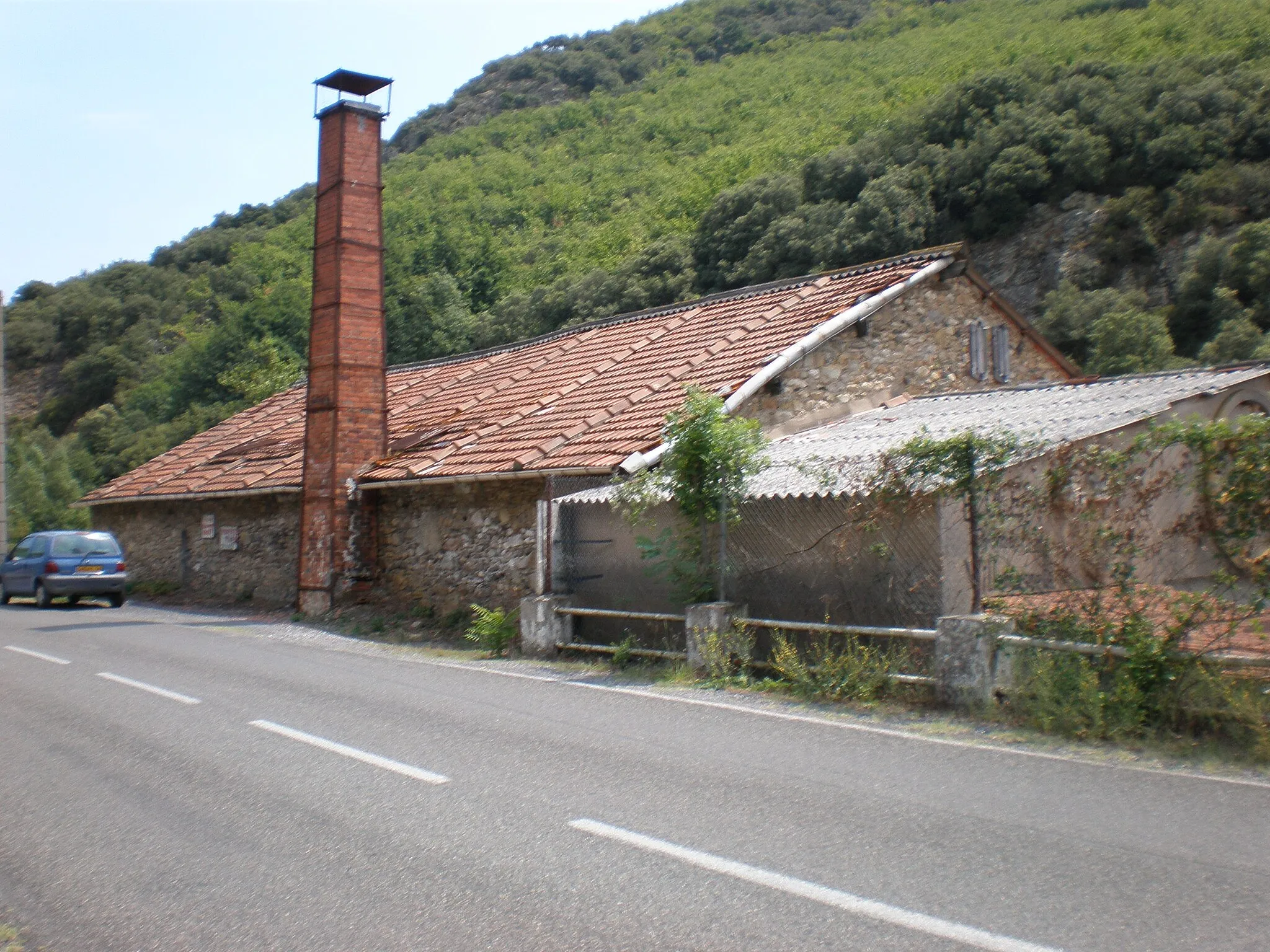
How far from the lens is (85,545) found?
857 inches

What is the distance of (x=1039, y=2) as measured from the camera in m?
78.3

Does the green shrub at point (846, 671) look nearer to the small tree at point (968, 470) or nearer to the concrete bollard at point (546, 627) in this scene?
the small tree at point (968, 470)

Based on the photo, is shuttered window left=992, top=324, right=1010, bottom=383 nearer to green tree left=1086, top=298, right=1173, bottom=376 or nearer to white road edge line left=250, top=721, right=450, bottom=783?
green tree left=1086, top=298, right=1173, bottom=376

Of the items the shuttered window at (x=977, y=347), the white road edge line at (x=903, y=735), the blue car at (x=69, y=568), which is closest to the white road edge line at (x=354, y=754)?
the white road edge line at (x=903, y=735)

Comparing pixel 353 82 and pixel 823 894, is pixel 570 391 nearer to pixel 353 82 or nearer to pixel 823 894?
pixel 353 82

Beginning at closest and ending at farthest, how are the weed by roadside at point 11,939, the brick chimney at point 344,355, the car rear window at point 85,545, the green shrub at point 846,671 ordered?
the weed by roadside at point 11,939
the green shrub at point 846,671
the brick chimney at point 344,355
the car rear window at point 85,545

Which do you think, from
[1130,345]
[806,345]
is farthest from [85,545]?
[1130,345]

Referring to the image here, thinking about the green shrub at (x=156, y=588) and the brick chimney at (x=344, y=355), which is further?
the green shrub at (x=156, y=588)

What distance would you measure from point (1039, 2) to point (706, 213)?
47928 millimetres

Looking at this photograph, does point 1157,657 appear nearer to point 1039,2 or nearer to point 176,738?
point 176,738

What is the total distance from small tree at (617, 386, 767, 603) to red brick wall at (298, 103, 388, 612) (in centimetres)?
798

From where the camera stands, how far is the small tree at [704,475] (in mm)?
11500

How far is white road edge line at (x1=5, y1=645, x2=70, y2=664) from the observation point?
42.0ft

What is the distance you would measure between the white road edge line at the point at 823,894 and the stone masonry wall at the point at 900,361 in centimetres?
1088
